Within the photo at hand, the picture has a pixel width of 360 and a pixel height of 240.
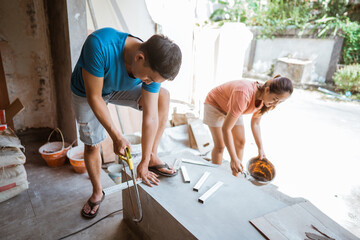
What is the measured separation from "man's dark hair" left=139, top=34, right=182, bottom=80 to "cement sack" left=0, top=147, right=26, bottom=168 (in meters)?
1.56

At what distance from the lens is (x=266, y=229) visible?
A: 3.95 ft

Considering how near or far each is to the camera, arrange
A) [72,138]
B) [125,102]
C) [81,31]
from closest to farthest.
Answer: [125,102], [81,31], [72,138]

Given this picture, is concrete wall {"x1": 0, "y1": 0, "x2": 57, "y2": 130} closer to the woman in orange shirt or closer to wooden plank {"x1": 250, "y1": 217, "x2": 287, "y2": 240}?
the woman in orange shirt

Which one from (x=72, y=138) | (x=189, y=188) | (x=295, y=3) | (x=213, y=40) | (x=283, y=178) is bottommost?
(x=283, y=178)

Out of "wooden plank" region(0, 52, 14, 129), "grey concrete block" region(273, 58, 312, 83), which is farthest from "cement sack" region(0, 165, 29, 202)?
"grey concrete block" region(273, 58, 312, 83)

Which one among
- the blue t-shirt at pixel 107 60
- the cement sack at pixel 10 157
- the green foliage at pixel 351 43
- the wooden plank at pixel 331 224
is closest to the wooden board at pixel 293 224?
the wooden plank at pixel 331 224

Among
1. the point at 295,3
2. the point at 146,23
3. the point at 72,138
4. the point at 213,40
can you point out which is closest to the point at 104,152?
the point at 72,138

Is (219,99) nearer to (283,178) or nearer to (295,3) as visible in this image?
(283,178)

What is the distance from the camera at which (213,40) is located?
5367 millimetres

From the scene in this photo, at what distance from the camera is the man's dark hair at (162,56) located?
1194 mm

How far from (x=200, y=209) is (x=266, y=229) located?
373mm

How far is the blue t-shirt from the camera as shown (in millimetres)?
1327

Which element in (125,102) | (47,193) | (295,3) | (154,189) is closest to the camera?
(154,189)

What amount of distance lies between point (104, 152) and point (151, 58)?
229 centimetres
